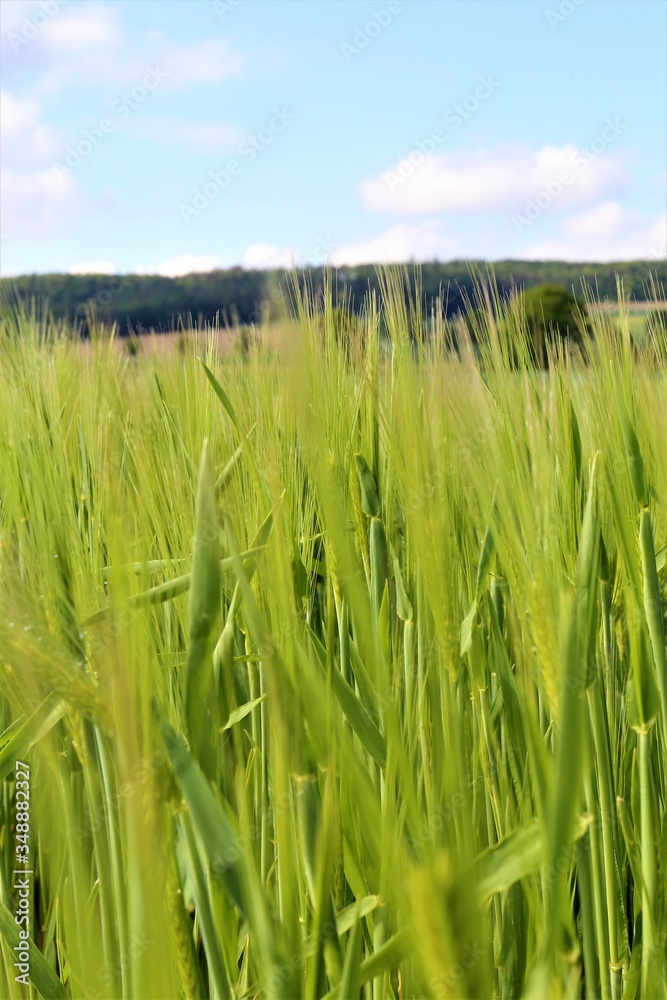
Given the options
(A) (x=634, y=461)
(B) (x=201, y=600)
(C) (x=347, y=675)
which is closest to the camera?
(B) (x=201, y=600)

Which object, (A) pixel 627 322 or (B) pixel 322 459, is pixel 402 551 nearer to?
(A) pixel 627 322

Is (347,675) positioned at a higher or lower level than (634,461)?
lower

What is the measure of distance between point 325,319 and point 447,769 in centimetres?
56

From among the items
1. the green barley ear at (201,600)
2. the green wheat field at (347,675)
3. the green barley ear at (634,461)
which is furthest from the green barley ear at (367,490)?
the green barley ear at (201,600)

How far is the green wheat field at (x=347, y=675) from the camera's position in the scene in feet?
1.29

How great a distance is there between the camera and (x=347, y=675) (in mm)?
868

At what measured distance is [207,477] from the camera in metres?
0.42

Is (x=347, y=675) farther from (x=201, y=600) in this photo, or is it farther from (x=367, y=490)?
(x=201, y=600)

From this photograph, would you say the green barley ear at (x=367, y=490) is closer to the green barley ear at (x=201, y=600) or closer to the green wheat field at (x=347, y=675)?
the green wheat field at (x=347, y=675)

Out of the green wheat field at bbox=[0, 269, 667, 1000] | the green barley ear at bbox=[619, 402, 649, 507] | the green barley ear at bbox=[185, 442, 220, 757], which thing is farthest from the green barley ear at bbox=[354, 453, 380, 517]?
the green barley ear at bbox=[185, 442, 220, 757]

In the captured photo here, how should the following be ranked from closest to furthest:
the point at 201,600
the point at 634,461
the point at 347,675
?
the point at 201,600 → the point at 634,461 → the point at 347,675

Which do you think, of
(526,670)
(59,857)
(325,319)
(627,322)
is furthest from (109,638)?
(627,322)

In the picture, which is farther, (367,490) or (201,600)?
(367,490)

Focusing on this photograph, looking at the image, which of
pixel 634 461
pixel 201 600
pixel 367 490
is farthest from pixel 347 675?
pixel 201 600
